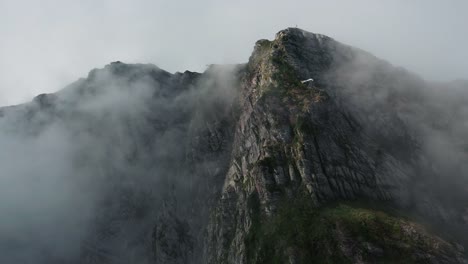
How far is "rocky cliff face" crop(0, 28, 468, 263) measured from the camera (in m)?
109

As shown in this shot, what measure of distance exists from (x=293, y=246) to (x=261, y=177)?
2641 cm

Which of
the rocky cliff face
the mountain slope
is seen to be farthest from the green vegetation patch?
the mountain slope

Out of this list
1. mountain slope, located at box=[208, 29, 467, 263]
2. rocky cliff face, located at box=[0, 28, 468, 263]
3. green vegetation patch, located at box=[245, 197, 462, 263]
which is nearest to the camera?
green vegetation patch, located at box=[245, 197, 462, 263]

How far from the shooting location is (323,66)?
177m

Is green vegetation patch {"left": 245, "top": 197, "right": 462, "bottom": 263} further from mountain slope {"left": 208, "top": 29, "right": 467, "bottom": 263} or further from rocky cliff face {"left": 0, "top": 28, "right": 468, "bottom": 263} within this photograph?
mountain slope {"left": 208, "top": 29, "right": 467, "bottom": 263}

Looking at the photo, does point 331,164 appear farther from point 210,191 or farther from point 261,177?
point 210,191

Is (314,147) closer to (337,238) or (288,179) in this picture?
(288,179)

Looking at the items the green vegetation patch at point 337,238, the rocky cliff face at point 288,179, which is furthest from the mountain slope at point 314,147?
the green vegetation patch at point 337,238

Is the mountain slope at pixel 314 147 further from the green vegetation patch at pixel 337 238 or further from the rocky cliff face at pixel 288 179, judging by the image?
the green vegetation patch at pixel 337 238

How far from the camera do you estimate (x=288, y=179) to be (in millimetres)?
124812

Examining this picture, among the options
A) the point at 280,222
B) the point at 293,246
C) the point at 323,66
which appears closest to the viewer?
the point at 293,246

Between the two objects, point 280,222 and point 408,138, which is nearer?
point 280,222

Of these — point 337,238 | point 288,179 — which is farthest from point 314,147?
point 337,238

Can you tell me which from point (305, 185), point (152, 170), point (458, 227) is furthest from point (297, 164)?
point (152, 170)
